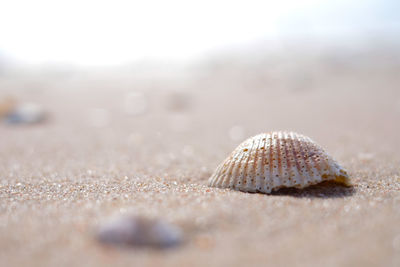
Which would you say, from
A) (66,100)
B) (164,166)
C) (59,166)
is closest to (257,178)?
(164,166)

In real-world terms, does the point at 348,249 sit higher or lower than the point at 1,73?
lower

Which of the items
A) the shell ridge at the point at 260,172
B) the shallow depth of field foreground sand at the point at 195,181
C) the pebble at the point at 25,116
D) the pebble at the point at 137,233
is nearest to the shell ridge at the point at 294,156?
the shallow depth of field foreground sand at the point at 195,181

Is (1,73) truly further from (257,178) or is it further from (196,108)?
(257,178)

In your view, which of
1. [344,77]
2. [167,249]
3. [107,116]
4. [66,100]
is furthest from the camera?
[344,77]

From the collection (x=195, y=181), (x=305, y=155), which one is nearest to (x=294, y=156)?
(x=305, y=155)

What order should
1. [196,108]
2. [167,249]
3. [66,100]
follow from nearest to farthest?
[167,249] → [196,108] → [66,100]

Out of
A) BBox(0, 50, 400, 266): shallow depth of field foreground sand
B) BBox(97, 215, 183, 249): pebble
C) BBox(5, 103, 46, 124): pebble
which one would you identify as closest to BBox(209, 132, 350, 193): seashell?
BBox(0, 50, 400, 266): shallow depth of field foreground sand

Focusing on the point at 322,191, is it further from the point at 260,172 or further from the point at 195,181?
the point at 195,181
